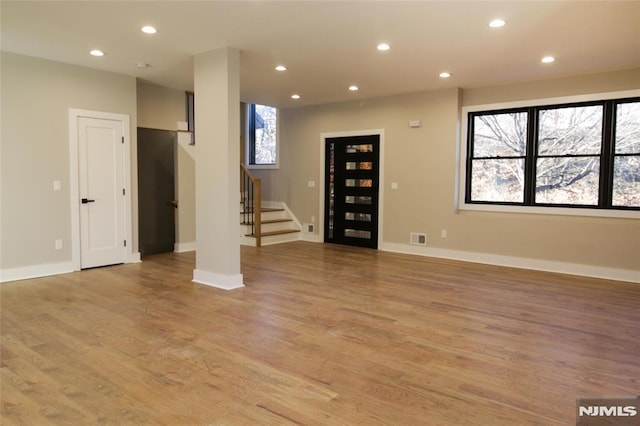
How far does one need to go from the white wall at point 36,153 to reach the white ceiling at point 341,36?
26 centimetres

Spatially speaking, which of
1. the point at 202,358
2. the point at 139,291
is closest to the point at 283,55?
the point at 139,291

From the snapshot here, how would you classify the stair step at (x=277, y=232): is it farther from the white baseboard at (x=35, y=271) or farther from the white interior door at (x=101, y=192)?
the white baseboard at (x=35, y=271)

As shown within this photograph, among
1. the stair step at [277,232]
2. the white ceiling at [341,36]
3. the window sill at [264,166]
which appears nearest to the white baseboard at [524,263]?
the stair step at [277,232]

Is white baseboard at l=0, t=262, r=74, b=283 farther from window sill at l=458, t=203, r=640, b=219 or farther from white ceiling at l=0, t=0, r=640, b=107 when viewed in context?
window sill at l=458, t=203, r=640, b=219

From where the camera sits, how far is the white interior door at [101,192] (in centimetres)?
561

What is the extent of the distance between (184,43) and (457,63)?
327cm

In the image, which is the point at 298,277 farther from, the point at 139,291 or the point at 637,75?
the point at 637,75

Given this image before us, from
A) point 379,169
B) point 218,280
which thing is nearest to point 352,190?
point 379,169

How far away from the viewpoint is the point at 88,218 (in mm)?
5672

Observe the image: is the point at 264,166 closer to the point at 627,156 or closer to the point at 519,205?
the point at 519,205

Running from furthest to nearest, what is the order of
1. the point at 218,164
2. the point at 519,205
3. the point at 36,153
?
the point at 519,205 < the point at 36,153 < the point at 218,164

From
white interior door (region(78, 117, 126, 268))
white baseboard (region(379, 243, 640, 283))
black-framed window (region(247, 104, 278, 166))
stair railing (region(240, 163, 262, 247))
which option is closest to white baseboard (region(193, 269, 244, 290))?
white interior door (region(78, 117, 126, 268))

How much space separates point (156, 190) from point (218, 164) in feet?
8.49

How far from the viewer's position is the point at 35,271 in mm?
5207
